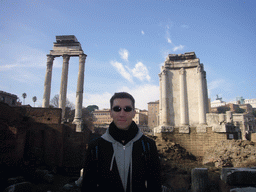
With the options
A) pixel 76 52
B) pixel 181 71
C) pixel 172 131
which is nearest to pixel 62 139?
pixel 172 131

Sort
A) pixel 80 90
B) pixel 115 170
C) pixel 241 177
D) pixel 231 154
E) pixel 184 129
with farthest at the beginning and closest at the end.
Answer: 1. pixel 80 90
2. pixel 184 129
3. pixel 231 154
4. pixel 241 177
5. pixel 115 170

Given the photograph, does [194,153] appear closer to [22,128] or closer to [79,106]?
[22,128]

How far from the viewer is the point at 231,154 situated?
7754 millimetres

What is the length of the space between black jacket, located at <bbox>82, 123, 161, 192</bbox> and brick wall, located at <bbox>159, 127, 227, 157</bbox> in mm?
8209

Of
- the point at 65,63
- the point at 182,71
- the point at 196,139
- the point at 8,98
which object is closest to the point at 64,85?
the point at 65,63

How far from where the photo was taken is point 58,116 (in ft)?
40.2

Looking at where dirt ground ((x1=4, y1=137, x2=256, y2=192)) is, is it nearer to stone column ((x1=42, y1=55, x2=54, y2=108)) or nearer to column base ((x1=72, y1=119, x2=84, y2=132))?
column base ((x1=72, y1=119, x2=84, y2=132))

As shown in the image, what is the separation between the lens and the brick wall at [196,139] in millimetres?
9055

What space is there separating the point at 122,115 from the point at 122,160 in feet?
1.50

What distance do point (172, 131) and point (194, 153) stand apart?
5.13ft

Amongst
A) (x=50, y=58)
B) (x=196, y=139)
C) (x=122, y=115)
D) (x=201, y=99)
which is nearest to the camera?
(x=122, y=115)

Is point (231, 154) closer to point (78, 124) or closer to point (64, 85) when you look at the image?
point (78, 124)

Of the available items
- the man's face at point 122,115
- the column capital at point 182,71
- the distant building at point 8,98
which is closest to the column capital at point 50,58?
the column capital at point 182,71

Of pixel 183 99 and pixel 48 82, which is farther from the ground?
pixel 48 82
